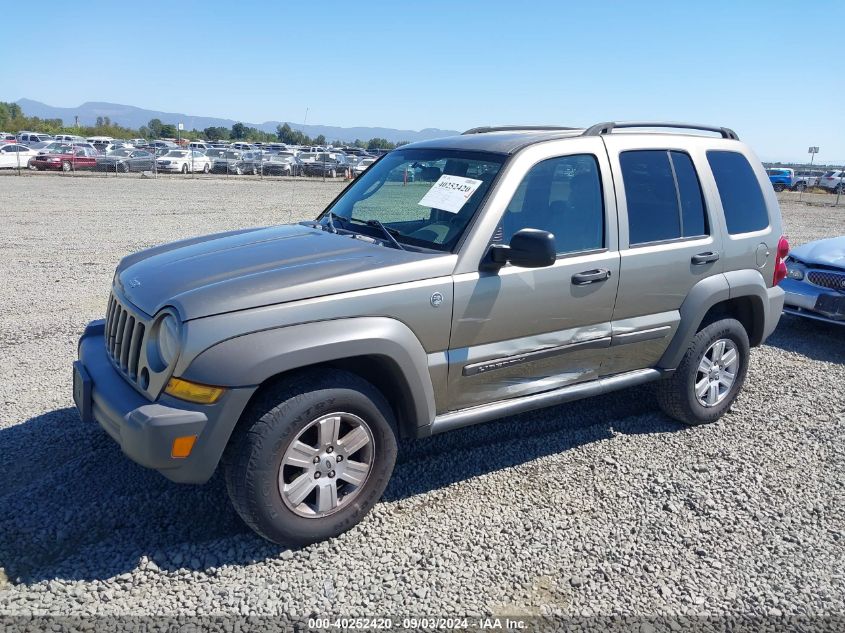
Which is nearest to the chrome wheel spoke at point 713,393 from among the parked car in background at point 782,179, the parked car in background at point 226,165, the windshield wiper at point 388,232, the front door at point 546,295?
the front door at point 546,295

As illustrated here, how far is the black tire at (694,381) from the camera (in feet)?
15.9

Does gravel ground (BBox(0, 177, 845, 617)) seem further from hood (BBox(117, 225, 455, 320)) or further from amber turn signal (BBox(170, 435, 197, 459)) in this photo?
hood (BBox(117, 225, 455, 320))

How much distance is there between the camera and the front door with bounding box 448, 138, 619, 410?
3.79m

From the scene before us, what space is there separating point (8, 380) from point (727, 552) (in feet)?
17.0

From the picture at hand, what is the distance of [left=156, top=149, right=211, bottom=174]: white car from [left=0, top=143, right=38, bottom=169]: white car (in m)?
5.72

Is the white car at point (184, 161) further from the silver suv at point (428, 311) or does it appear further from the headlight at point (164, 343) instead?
the headlight at point (164, 343)

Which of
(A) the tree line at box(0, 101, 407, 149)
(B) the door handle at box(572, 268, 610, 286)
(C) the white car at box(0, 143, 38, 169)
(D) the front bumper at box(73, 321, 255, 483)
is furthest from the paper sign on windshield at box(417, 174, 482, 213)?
(A) the tree line at box(0, 101, 407, 149)

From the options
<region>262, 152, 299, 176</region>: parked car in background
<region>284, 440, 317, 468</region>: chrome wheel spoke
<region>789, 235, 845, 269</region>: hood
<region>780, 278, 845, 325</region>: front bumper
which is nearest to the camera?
<region>284, 440, 317, 468</region>: chrome wheel spoke

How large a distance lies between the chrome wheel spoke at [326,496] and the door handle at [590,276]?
180 centimetres

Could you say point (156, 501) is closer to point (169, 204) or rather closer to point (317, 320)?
point (317, 320)

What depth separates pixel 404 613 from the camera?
3.08 metres

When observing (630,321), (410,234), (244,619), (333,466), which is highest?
(410,234)

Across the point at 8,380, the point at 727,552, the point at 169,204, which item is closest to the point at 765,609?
the point at 727,552

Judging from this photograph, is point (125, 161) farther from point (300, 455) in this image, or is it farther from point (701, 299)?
point (300, 455)
